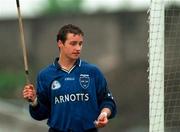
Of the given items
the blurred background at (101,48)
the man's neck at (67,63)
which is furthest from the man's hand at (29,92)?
the blurred background at (101,48)

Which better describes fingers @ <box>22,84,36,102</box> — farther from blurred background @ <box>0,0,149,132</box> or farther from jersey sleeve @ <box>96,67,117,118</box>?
blurred background @ <box>0,0,149,132</box>

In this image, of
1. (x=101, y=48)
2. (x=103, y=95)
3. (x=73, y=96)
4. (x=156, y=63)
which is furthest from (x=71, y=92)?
(x=101, y=48)

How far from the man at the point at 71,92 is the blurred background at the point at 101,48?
19.9 metres

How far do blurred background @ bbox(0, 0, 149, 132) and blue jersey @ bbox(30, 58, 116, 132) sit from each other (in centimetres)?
1993

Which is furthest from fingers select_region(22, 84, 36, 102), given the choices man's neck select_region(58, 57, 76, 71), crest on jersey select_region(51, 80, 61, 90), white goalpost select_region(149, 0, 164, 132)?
white goalpost select_region(149, 0, 164, 132)

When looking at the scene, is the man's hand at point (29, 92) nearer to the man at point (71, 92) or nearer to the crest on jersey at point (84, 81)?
the man at point (71, 92)

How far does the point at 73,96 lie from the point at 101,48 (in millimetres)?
22317

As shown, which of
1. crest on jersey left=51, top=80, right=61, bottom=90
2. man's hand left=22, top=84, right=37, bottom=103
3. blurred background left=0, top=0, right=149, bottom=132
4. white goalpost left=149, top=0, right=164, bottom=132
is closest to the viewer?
man's hand left=22, top=84, right=37, bottom=103

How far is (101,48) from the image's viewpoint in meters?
29.0

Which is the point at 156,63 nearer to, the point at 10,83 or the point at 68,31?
the point at 68,31

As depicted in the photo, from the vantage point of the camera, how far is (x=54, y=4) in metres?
33.0

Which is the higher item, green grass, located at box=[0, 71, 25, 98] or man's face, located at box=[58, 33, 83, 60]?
man's face, located at box=[58, 33, 83, 60]

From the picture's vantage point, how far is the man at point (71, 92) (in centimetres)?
675

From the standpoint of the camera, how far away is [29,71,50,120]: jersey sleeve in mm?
6902
